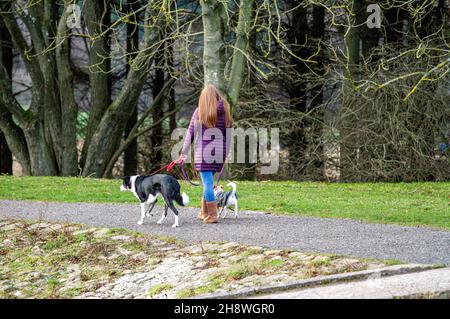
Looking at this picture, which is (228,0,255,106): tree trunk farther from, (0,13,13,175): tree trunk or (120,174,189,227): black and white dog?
(0,13,13,175): tree trunk

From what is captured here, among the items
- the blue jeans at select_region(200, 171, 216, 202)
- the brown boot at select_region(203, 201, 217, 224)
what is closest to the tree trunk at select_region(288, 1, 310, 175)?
the brown boot at select_region(203, 201, 217, 224)

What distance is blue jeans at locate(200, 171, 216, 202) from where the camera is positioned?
44.4 ft

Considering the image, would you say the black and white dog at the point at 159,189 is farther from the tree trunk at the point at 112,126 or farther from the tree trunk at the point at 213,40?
the tree trunk at the point at 112,126

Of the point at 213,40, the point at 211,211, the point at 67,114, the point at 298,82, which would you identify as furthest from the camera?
the point at 298,82

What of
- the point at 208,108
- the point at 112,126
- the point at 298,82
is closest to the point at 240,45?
the point at 112,126

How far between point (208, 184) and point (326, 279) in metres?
4.33

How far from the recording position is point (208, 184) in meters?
13.6

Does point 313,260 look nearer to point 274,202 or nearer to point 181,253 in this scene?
point 181,253

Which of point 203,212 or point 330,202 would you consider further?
point 330,202

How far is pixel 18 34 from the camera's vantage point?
90.5 ft

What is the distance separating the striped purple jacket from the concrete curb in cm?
412

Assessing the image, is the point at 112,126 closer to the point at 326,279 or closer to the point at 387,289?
the point at 326,279

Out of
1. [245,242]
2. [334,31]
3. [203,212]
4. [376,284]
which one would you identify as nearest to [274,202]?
[203,212]
